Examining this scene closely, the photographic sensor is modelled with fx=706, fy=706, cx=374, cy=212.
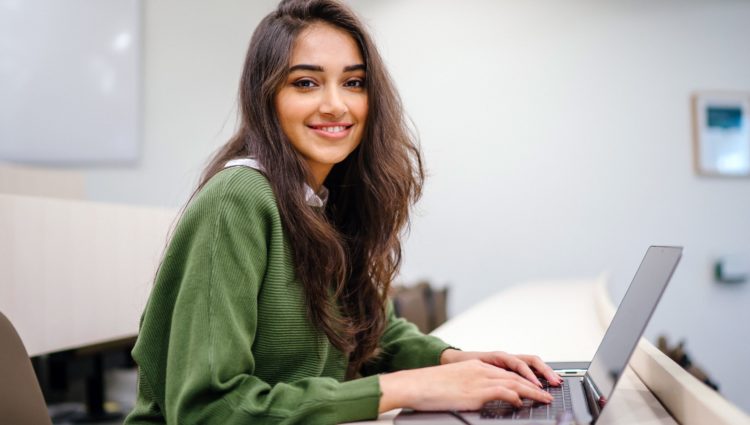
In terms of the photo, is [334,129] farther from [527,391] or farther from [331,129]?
[527,391]

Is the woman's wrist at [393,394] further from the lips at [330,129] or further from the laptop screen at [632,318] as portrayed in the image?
the lips at [330,129]

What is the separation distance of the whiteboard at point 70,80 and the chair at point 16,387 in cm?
357

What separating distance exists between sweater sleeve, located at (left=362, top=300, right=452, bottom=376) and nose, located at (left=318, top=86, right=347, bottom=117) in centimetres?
45

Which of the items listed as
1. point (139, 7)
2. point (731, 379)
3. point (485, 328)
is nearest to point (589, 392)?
point (485, 328)

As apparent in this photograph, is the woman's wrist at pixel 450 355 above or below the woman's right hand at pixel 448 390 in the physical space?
below

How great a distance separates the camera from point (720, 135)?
421cm

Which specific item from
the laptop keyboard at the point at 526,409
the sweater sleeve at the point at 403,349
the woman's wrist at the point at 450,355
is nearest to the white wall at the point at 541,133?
the sweater sleeve at the point at 403,349

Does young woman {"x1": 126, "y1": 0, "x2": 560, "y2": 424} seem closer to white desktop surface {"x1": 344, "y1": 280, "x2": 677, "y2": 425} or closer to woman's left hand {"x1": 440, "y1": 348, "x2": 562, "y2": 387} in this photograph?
woman's left hand {"x1": 440, "y1": 348, "x2": 562, "y2": 387}

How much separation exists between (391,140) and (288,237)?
0.32 meters

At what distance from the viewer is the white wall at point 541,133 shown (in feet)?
13.7

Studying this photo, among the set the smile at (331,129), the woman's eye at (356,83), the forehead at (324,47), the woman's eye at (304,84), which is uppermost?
the forehead at (324,47)

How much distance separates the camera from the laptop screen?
79cm

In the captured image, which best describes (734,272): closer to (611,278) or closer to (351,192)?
(611,278)

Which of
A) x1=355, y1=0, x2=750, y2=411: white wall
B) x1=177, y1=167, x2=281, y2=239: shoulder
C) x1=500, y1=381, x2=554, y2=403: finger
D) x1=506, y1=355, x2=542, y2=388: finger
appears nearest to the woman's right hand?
x1=500, y1=381, x2=554, y2=403: finger
